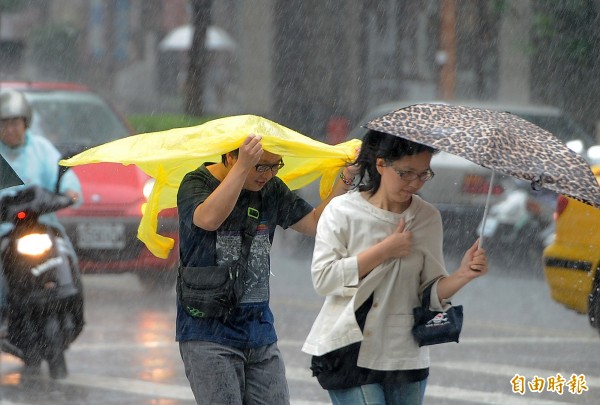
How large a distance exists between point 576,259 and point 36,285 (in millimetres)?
3654

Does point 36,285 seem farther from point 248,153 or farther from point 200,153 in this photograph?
point 248,153

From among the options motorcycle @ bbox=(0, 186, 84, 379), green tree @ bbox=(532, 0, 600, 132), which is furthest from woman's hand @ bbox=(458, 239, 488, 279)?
green tree @ bbox=(532, 0, 600, 132)

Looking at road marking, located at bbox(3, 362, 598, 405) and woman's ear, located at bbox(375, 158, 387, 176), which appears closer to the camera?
woman's ear, located at bbox(375, 158, 387, 176)

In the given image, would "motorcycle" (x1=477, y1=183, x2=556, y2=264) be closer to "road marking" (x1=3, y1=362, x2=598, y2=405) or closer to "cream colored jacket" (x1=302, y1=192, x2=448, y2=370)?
"road marking" (x1=3, y1=362, x2=598, y2=405)

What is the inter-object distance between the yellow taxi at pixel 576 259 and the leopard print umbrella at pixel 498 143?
4.44 m

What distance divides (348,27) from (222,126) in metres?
26.4

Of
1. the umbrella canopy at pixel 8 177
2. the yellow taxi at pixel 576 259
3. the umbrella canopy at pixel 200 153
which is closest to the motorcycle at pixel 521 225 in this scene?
the yellow taxi at pixel 576 259

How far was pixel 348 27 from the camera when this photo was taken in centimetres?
3048

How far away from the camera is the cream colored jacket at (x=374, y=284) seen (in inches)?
164

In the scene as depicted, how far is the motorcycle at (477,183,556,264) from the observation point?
513 inches

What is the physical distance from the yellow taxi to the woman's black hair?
4599 millimetres

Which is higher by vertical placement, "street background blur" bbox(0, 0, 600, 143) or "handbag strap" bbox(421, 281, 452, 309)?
"handbag strap" bbox(421, 281, 452, 309)

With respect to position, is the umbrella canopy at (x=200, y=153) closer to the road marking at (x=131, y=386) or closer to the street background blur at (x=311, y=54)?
the road marking at (x=131, y=386)

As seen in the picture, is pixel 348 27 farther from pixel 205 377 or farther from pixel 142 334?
pixel 205 377
